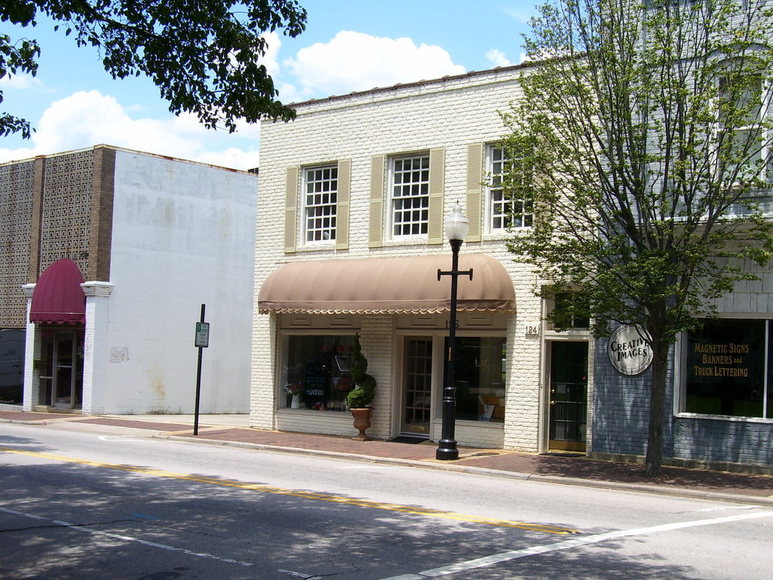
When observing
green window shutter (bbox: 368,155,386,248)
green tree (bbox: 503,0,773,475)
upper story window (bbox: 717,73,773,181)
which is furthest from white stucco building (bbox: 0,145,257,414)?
upper story window (bbox: 717,73,773,181)

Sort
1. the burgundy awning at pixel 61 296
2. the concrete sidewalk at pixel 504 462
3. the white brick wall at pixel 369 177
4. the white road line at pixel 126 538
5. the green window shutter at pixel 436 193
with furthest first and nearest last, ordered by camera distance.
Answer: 1. the burgundy awning at pixel 61 296
2. the green window shutter at pixel 436 193
3. the white brick wall at pixel 369 177
4. the concrete sidewalk at pixel 504 462
5. the white road line at pixel 126 538

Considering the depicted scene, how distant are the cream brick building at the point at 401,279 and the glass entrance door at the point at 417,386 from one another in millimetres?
31

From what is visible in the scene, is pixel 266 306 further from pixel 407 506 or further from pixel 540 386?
pixel 407 506

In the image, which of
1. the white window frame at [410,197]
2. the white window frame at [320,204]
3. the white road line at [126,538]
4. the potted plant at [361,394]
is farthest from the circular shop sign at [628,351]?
the white road line at [126,538]

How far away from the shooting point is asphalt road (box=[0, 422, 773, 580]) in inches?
317

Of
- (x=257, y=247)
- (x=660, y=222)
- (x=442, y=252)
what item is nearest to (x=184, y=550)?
(x=660, y=222)

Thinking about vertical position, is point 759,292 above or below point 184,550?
above

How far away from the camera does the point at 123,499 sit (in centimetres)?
1151

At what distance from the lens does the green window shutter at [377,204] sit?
20.6 m

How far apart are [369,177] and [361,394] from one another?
4.88 m

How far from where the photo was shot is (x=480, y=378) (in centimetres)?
1931

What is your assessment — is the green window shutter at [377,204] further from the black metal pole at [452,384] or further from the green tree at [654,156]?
the green tree at [654,156]

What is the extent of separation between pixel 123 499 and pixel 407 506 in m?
3.52

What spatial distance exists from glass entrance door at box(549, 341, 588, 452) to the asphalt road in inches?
132
